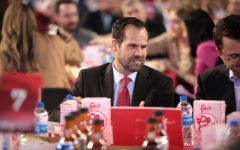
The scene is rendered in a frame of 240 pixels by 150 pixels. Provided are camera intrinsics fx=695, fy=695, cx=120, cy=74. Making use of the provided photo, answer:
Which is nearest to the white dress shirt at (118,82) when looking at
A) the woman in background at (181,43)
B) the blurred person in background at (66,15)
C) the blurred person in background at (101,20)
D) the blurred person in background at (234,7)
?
the woman in background at (181,43)

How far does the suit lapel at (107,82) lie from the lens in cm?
495

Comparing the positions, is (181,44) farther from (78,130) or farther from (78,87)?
(78,130)

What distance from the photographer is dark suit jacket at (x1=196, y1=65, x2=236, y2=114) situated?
15.7 feet

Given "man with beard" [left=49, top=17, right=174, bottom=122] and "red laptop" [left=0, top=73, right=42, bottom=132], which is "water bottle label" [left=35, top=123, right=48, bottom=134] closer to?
"man with beard" [left=49, top=17, right=174, bottom=122]

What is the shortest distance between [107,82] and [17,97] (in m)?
1.52

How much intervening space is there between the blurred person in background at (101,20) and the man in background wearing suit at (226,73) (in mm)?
5223

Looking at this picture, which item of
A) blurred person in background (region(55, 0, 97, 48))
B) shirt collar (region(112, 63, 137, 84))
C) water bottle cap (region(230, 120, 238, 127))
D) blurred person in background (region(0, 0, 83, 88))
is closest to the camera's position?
water bottle cap (region(230, 120, 238, 127))

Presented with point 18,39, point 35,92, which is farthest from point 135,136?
point 18,39

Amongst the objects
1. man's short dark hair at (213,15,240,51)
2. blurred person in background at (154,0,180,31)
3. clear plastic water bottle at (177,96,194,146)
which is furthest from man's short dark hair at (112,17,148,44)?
blurred person in background at (154,0,180,31)

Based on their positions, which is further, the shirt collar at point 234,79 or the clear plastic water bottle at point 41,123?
the shirt collar at point 234,79

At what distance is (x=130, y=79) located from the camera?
4.99m

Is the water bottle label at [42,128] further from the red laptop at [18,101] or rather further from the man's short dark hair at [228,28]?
the man's short dark hair at [228,28]

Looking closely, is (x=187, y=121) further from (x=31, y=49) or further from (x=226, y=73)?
(x=31, y=49)

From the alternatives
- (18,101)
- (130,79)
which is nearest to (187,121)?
(130,79)
